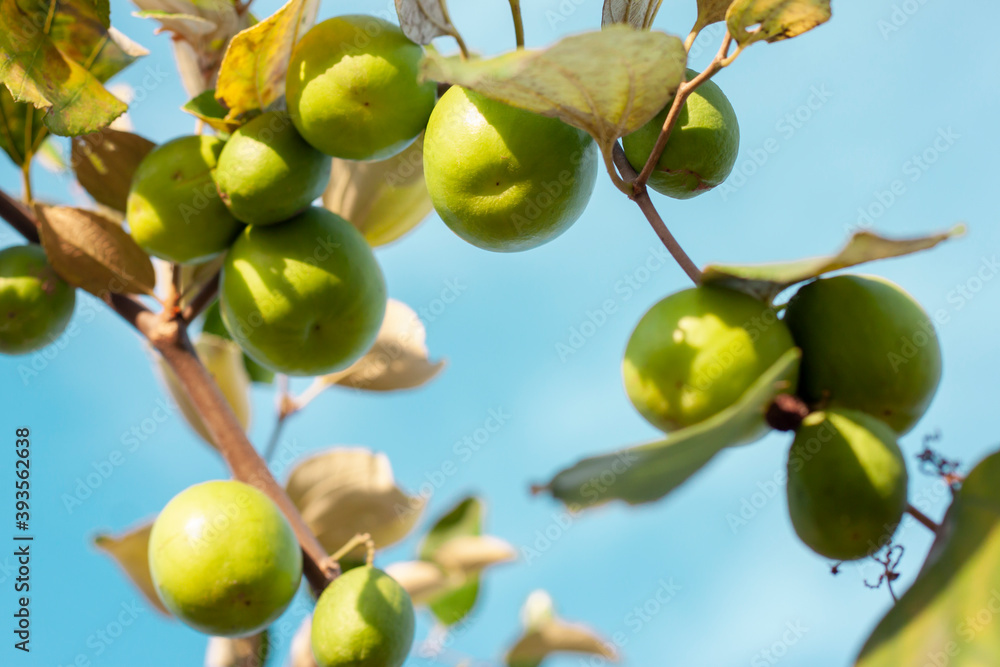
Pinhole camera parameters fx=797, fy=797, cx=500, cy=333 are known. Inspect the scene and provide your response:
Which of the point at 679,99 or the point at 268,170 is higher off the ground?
the point at 679,99

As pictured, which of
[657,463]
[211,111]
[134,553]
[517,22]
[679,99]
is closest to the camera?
[657,463]

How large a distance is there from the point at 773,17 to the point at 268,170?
2.36ft

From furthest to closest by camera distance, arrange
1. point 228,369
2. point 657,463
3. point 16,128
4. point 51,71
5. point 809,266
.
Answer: point 228,369, point 16,128, point 51,71, point 809,266, point 657,463

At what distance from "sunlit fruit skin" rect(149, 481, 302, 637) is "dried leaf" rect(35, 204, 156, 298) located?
0.44m

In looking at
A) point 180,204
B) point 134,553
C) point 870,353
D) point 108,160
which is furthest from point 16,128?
point 870,353

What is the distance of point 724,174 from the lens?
92cm

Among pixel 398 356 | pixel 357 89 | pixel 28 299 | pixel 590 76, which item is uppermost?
pixel 590 76

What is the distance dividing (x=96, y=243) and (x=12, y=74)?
1.05ft

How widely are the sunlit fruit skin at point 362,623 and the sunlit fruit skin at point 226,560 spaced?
81mm

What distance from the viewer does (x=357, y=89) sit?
1073mm

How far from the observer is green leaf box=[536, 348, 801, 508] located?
1.81ft

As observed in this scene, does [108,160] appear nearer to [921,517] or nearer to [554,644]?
[554,644]

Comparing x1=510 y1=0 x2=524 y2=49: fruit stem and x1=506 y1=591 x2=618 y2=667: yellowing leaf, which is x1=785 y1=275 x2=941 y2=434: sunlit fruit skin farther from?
x1=506 y1=591 x2=618 y2=667: yellowing leaf

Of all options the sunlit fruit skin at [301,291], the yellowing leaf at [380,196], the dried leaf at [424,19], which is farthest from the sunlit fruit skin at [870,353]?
the yellowing leaf at [380,196]
